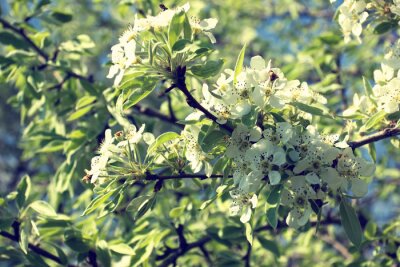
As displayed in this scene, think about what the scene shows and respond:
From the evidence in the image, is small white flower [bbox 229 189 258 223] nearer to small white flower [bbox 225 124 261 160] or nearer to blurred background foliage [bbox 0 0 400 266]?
small white flower [bbox 225 124 261 160]

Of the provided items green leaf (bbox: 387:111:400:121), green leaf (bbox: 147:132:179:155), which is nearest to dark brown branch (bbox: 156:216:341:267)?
green leaf (bbox: 387:111:400:121)

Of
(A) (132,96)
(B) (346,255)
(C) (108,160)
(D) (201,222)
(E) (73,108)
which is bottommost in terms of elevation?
(B) (346,255)

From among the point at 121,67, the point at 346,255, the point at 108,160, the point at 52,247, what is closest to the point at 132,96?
the point at 121,67

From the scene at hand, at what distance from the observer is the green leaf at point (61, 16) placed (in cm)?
321

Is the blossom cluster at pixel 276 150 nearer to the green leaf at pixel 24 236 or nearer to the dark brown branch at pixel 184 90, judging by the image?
the dark brown branch at pixel 184 90

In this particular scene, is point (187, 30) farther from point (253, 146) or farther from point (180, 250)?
point (180, 250)

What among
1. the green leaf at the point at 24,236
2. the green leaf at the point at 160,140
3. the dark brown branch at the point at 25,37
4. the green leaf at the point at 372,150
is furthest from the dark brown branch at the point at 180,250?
the dark brown branch at the point at 25,37

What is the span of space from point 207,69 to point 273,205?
1.75 feet

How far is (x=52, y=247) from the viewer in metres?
2.61

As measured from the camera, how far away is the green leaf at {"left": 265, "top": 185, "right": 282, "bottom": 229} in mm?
1775

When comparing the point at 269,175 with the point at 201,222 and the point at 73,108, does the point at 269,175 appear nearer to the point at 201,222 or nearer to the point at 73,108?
the point at 201,222

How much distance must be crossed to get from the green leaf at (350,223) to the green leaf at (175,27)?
891mm

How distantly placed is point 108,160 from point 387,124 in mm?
1076

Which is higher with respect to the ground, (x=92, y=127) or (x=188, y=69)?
(x=188, y=69)
